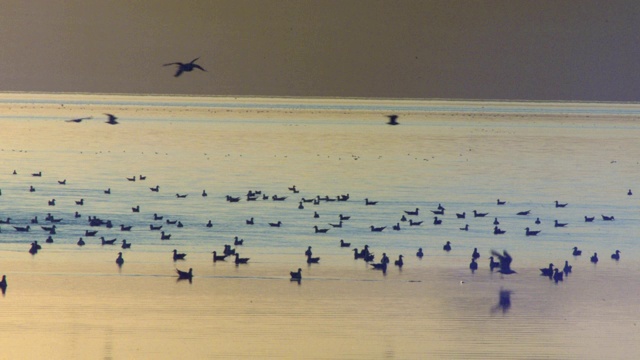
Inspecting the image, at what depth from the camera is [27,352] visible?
1083cm

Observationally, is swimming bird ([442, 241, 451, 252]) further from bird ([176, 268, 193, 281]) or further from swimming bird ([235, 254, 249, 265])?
bird ([176, 268, 193, 281])

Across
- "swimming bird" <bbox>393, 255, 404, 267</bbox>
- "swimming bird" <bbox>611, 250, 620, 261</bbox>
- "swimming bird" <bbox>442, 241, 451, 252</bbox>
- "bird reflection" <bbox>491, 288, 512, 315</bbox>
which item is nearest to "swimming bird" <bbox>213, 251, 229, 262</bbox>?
"swimming bird" <bbox>393, 255, 404, 267</bbox>

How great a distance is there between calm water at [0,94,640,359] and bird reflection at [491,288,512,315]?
2.4 inches

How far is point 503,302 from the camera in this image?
1309 centimetres

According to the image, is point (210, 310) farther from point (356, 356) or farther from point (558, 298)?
point (558, 298)

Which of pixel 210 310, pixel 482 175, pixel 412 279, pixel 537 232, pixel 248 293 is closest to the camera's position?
pixel 210 310

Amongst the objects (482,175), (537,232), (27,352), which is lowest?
(27,352)

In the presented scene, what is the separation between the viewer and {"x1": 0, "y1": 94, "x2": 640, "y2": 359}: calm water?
1142 cm

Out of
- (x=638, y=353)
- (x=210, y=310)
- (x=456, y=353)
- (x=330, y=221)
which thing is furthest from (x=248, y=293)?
(x=330, y=221)

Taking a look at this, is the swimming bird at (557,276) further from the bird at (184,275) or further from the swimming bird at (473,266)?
the bird at (184,275)

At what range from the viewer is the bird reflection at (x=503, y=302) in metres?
12.8

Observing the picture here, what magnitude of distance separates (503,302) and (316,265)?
8.94ft

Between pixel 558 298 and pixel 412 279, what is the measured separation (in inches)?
69.7

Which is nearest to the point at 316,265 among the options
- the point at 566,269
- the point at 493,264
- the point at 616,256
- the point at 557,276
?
the point at 493,264
